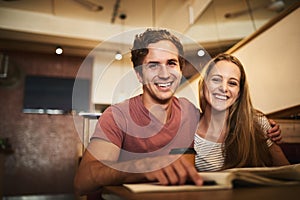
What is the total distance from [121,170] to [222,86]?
0.51 m

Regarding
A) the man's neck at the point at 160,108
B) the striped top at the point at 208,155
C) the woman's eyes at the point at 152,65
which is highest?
the woman's eyes at the point at 152,65

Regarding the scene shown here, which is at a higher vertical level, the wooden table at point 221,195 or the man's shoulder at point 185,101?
the man's shoulder at point 185,101

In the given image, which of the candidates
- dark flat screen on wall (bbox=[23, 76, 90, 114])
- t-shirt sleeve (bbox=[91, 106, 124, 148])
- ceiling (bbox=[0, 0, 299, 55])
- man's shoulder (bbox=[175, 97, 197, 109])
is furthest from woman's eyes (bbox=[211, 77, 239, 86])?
dark flat screen on wall (bbox=[23, 76, 90, 114])

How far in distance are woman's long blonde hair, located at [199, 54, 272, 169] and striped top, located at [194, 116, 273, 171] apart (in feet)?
0.07

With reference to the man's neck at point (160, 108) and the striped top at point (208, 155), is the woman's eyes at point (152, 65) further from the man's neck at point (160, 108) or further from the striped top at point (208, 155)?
the striped top at point (208, 155)

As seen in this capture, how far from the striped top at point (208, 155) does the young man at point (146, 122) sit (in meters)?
0.03

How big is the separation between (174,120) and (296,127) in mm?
496

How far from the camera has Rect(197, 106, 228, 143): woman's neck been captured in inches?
37.4

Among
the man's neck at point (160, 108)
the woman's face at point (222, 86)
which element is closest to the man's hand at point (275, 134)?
the woman's face at point (222, 86)

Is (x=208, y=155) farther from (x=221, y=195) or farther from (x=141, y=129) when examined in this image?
(x=221, y=195)

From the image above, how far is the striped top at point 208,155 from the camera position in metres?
0.90

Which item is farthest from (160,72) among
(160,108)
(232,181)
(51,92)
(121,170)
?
(51,92)

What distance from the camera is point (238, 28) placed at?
139 cm

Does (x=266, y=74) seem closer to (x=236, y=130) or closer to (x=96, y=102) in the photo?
(x=236, y=130)
